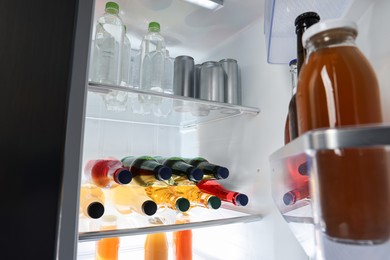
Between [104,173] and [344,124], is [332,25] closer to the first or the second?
[344,124]

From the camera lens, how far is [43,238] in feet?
1.45

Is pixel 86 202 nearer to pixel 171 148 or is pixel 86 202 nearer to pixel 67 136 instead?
pixel 67 136

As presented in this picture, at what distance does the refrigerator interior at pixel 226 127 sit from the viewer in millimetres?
876

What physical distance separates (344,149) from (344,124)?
1.3 inches

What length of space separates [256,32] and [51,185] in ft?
3.13

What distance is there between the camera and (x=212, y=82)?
1006mm

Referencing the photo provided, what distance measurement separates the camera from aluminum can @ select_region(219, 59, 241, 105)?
1028 mm

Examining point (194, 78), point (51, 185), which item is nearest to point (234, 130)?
point (194, 78)

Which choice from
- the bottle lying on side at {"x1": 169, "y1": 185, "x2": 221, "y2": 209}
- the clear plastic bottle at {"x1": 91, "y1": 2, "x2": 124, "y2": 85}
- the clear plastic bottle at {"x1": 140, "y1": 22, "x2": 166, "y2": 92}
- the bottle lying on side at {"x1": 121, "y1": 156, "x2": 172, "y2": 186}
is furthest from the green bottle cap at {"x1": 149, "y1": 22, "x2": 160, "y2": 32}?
the bottle lying on side at {"x1": 169, "y1": 185, "x2": 221, "y2": 209}

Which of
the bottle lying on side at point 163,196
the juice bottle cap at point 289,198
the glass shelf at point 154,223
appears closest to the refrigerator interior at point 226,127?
the glass shelf at point 154,223

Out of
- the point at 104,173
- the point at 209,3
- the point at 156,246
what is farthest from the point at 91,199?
the point at 209,3

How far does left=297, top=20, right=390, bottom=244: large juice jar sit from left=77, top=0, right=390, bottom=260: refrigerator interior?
16.3 inches

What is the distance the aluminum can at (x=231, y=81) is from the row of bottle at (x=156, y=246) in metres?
0.51

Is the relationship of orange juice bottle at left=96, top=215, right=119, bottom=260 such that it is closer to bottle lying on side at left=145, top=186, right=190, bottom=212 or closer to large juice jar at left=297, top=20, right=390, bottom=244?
bottle lying on side at left=145, top=186, right=190, bottom=212
